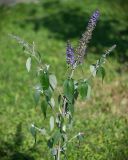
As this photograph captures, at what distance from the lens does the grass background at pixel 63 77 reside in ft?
33.6

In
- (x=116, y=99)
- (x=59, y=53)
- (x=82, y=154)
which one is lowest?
(x=82, y=154)

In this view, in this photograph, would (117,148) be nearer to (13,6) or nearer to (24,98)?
(24,98)

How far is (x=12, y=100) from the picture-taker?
1308 centimetres

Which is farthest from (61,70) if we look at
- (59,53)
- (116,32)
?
(116,32)

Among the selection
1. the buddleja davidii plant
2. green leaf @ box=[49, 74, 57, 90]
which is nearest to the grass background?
the buddleja davidii plant

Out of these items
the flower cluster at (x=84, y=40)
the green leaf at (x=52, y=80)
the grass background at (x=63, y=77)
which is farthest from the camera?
the grass background at (x=63, y=77)

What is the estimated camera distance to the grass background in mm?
10242

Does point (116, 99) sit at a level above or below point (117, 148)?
above

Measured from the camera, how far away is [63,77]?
48.9 ft

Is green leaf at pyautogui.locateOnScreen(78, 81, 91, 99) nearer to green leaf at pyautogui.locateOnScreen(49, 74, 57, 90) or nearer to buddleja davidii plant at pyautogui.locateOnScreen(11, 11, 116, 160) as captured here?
buddleja davidii plant at pyautogui.locateOnScreen(11, 11, 116, 160)

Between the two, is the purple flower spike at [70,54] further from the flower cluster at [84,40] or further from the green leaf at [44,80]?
the green leaf at [44,80]

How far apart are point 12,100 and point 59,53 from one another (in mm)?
4632

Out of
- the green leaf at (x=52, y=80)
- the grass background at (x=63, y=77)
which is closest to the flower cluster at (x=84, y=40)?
the green leaf at (x=52, y=80)

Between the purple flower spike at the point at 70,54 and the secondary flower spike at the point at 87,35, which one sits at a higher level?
the secondary flower spike at the point at 87,35
